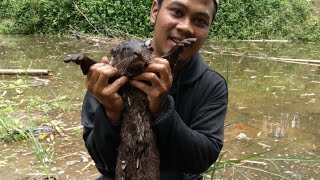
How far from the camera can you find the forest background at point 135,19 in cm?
1164

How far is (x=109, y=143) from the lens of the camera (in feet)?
5.93

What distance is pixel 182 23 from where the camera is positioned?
1945 mm

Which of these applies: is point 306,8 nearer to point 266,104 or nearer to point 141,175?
point 266,104

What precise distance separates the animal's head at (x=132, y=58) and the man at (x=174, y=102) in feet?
0.10

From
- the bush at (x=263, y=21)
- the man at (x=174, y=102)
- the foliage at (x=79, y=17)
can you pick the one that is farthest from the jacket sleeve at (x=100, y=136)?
the bush at (x=263, y=21)

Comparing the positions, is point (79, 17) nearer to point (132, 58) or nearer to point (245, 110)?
point (245, 110)

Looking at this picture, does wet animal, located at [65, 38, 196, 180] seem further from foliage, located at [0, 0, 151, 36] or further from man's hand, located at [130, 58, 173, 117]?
foliage, located at [0, 0, 151, 36]

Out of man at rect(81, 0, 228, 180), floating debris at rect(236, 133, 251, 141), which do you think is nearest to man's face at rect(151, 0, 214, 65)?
man at rect(81, 0, 228, 180)

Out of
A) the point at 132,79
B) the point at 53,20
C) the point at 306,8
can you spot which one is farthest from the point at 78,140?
the point at 306,8

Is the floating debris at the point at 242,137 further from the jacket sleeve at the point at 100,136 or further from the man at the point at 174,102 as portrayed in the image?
the jacket sleeve at the point at 100,136

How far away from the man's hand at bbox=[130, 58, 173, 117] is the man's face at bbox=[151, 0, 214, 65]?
1.36 ft

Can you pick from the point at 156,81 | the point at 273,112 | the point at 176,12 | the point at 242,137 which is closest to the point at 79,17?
the point at 273,112

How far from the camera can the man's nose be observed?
1.92m

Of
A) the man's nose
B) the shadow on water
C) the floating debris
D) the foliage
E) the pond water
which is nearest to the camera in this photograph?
the man's nose
